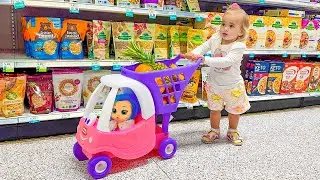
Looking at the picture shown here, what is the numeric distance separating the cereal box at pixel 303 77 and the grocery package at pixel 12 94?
8.02ft

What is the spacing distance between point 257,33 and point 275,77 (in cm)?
48

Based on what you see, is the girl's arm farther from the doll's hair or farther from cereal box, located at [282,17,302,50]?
cereal box, located at [282,17,302,50]

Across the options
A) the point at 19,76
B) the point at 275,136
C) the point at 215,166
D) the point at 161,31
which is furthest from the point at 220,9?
the point at 19,76

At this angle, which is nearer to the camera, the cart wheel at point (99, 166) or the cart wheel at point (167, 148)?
the cart wheel at point (99, 166)

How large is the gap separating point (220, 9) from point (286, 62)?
2.64 feet

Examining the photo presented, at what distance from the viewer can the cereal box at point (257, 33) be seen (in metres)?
2.74

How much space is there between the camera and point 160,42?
246cm

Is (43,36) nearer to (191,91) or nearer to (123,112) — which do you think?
(123,112)

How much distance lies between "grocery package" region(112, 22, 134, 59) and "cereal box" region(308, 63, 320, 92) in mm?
1958

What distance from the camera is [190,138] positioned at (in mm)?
2244

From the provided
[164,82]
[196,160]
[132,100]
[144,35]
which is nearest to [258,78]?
[144,35]

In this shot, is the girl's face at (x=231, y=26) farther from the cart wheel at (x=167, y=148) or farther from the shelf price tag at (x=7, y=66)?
the shelf price tag at (x=7, y=66)

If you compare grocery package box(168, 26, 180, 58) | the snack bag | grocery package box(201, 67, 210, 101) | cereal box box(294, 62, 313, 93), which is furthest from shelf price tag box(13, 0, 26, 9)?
cereal box box(294, 62, 313, 93)

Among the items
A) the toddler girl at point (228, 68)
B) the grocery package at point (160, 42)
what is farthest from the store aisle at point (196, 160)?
the grocery package at point (160, 42)
